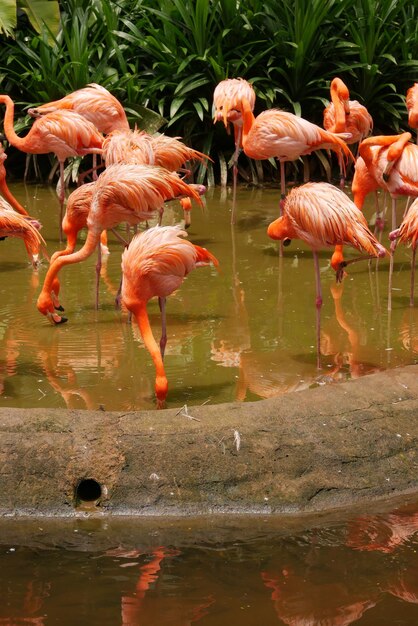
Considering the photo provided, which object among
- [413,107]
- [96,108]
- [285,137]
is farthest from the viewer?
[413,107]

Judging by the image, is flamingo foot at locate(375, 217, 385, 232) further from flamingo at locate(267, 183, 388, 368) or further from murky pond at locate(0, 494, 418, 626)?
murky pond at locate(0, 494, 418, 626)

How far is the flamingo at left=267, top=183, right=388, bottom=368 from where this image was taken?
231 inches

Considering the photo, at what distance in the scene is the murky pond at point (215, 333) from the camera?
546 centimetres

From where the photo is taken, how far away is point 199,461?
4246 mm

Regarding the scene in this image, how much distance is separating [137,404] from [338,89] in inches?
168

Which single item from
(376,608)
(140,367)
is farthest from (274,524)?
(140,367)

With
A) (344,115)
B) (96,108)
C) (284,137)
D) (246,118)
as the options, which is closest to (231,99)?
(246,118)

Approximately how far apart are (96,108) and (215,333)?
10.1 feet

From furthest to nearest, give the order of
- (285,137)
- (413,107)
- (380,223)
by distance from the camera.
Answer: (413,107)
(380,223)
(285,137)

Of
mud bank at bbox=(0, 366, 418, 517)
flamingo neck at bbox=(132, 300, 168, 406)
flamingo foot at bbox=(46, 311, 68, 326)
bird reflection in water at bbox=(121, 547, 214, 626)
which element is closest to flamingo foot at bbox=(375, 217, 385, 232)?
flamingo foot at bbox=(46, 311, 68, 326)

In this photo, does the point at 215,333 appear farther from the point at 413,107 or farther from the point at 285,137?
the point at 413,107

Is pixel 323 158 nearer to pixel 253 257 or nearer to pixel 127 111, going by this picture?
pixel 127 111

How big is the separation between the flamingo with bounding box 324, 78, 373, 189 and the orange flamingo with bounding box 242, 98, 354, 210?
17.4 inches

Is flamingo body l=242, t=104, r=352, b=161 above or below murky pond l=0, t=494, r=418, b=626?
above
